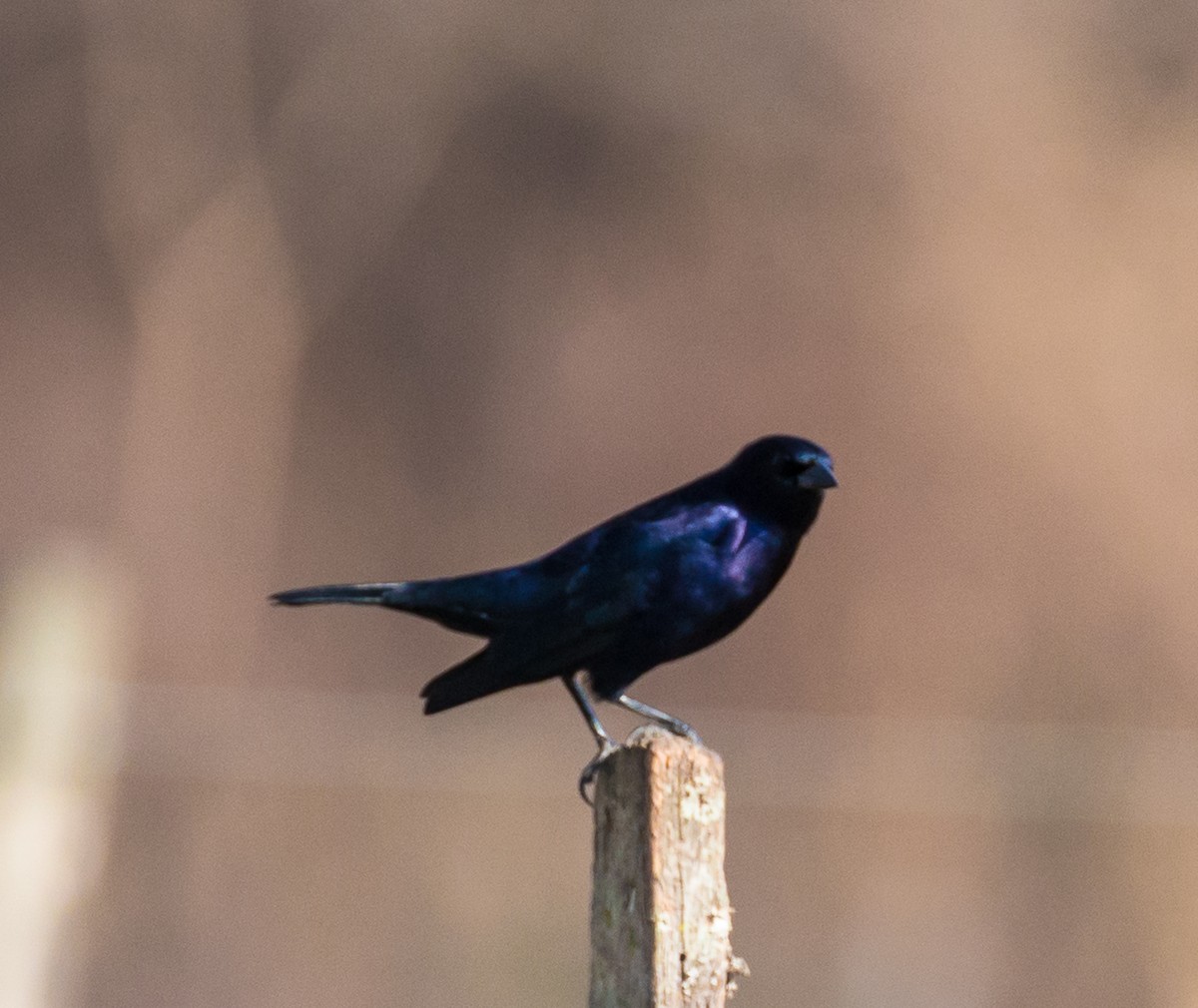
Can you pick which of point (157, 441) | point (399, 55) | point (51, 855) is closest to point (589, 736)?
point (157, 441)

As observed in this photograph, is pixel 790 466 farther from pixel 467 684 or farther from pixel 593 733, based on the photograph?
pixel 467 684

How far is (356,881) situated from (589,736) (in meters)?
0.88

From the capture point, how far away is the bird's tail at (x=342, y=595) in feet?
9.61

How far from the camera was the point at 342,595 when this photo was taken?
303 centimetres

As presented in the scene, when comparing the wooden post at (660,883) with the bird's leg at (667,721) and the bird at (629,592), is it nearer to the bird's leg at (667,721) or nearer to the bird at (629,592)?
the bird's leg at (667,721)

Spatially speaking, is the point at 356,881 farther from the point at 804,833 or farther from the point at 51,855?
the point at 51,855

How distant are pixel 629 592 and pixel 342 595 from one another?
15.9 inches

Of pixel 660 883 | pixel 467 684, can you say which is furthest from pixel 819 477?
pixel 660 883

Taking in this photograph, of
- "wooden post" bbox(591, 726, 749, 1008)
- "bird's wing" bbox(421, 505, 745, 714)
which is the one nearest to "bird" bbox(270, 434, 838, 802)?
"bird's wing" bbox(421, 505, 745, 714)

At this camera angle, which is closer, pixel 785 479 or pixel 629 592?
pixel 629 592

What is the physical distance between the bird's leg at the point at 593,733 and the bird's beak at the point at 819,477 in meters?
0.43

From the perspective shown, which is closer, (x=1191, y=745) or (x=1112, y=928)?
(x=1112, y=928)

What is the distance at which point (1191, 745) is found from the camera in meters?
7.32

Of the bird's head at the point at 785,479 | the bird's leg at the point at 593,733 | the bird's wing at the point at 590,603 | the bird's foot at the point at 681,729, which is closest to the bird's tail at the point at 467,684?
the bird's wing at the point at 590,603
